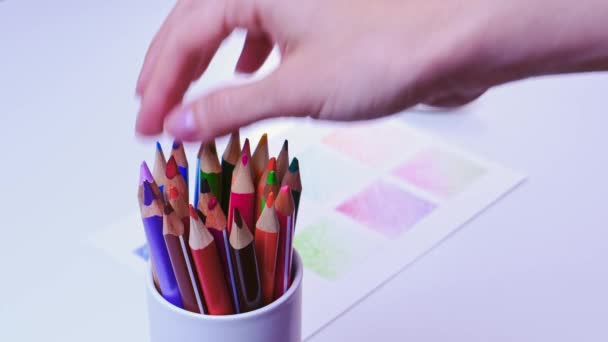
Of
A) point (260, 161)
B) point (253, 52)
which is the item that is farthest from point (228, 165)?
point (253, 52)

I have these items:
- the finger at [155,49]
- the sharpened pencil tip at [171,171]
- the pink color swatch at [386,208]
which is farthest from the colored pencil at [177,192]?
the pink color swatch at [386,208]

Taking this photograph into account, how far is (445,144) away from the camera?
2.40 ft

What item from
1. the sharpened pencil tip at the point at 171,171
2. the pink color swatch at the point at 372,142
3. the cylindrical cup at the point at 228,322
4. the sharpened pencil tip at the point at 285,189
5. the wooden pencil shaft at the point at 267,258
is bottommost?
the pink color swatch at the point at 372,142

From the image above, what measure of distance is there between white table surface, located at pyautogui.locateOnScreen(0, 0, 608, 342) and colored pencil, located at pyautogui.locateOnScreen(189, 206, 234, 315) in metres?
0.15

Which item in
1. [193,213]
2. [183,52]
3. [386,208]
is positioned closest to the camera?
[193,213]

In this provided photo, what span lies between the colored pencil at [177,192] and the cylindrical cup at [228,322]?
1.7 inches

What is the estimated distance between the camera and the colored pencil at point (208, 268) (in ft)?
1.20

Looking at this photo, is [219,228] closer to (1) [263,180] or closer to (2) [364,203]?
(1) [263,180]

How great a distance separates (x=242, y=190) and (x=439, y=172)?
34cm

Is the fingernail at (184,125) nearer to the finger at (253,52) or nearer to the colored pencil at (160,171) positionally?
the colored pencil at (160,171)

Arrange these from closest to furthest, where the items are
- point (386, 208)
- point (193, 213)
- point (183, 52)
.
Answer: point (193, 213) < point (183, 52) < point (386, 208)

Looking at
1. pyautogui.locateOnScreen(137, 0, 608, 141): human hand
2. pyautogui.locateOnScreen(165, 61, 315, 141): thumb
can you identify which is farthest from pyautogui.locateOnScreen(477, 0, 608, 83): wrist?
pyautogui.locateOnScreen(165, 61, 315, 141): thumb

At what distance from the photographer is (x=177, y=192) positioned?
384mm

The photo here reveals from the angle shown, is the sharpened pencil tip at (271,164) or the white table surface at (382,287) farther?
the white table surface at (382,287)
